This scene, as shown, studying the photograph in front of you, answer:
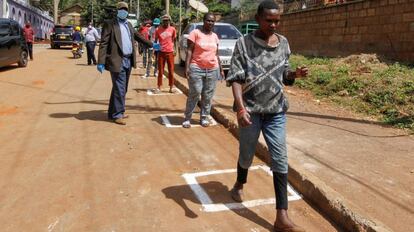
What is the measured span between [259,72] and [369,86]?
6.27 m

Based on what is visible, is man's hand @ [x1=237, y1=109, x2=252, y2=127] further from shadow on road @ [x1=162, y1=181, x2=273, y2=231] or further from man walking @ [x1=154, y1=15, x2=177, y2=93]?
man walking @ [x1=154, y1=15, x2=177, y2=93]

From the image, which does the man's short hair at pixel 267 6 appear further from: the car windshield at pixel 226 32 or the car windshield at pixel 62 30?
the car windshield at pixel 62 30

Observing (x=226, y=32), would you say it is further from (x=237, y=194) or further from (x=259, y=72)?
(x=259, y=72)

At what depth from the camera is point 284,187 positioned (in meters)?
3.51

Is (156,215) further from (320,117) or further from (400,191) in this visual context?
(320,117)

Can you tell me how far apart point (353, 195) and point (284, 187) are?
106 centimetres

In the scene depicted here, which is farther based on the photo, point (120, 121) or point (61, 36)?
point (61, 36)

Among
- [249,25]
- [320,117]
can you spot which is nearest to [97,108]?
[320,117]

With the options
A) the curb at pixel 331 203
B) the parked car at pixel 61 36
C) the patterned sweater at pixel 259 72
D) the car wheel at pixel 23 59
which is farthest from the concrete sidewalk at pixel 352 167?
the parked car at pixel 61 36

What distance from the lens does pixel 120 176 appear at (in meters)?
4.69

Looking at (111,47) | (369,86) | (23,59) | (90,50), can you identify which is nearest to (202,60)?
(111,47)

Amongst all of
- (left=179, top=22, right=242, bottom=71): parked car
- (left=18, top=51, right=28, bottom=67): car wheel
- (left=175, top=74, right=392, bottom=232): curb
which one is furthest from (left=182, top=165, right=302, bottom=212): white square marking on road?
(left=18, top=51, right=28, bottom=67): car wheel

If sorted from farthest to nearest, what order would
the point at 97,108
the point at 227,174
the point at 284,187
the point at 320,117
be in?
the point at 97,108
the point at 320,117
the point at 227,174
the point at 284,187

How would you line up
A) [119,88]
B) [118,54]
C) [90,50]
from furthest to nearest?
[90,50]
[119,88]
[118,54]
